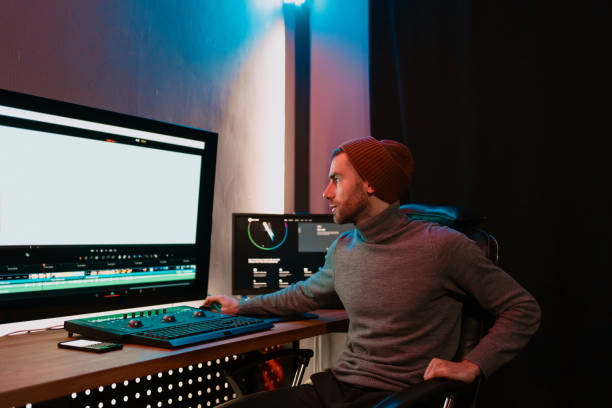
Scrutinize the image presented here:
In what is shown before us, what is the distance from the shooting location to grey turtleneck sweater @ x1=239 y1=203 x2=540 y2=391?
135 centimetres

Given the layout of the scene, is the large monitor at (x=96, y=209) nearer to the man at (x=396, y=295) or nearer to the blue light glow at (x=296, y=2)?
A: the man at (x=396, y=295)

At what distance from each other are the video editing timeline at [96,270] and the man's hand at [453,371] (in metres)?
0.89

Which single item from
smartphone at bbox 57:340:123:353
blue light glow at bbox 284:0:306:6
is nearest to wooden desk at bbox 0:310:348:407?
smartphone at bbox 57:340:123:353

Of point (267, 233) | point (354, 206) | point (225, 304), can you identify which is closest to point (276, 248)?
point (267, 233)

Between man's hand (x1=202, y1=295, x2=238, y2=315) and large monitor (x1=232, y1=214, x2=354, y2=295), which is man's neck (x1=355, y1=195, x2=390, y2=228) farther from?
large monitor (x1=232, y1=214, x2=354, y2=295)

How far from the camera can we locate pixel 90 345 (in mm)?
1204

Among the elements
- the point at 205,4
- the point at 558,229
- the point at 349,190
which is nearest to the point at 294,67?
the point at 205,4

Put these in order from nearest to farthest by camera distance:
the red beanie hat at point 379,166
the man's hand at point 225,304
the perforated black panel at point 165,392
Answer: the perforated black panel at point 165,392 < the red beanie hat at point 379,166 < the man's hand at point 225,304

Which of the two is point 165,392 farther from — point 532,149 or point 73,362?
point 532,149

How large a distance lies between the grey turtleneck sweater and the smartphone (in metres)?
0.68

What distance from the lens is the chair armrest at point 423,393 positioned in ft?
3.49

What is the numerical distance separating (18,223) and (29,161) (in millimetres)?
168

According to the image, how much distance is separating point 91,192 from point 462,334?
1.19 metres

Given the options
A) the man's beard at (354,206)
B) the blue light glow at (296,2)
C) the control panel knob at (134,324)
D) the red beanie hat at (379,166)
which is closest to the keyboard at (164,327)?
the control panel knob at (134,324)
